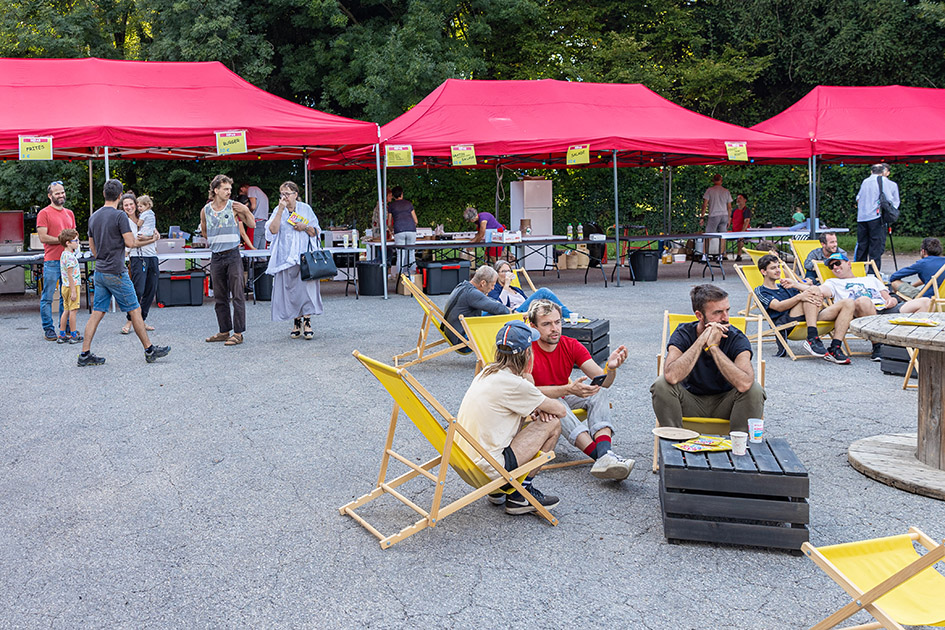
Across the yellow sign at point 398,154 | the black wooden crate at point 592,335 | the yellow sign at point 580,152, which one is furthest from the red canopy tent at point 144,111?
the black wooden crate at point 592,335

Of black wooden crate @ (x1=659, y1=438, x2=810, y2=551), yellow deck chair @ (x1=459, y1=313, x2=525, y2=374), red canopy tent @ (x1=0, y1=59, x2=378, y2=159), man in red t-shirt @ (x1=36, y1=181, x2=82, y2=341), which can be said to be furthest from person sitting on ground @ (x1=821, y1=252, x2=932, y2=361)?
man in red t-shirt @ (x1=36, y1=181, x2=82, y2=341)

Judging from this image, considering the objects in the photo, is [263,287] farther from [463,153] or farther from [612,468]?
[612,468]

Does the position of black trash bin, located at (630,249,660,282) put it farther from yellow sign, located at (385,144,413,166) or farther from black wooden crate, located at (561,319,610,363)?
black wooden crate, located at (561,319,610,363)

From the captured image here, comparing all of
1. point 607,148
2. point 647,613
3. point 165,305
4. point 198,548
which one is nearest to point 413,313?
point 165,305

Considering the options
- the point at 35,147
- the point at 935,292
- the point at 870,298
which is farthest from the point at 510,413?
the point at 35,147

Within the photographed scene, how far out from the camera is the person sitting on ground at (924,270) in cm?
877

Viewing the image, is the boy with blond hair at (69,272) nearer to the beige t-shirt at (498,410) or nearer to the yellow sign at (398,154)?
the yellow sign at (398,154)

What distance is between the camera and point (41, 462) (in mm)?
5141

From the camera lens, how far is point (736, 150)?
49.2 ft

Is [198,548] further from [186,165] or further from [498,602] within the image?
[186,165]

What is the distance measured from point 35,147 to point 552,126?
8.01 metres

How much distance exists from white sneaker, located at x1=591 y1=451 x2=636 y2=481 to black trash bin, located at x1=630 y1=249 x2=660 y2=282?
11.6m

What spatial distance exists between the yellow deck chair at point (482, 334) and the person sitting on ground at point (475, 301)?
0.94 metres

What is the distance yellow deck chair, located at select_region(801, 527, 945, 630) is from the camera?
2.53 m
